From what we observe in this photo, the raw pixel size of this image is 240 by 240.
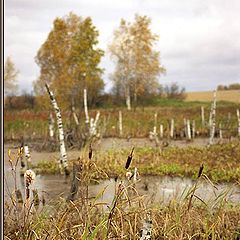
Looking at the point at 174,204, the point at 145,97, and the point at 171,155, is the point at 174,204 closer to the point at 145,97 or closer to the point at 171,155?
the point at 171,155

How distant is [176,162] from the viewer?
47.3ft

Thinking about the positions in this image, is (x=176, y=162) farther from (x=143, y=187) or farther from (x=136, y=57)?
(x=136, y=57)

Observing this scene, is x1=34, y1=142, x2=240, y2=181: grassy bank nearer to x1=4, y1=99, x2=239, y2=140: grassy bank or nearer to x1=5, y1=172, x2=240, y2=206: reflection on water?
x1=5, y1=172, x2=240, y2=206: reflection on water

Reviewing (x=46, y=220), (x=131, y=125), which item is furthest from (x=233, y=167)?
(x=131, y=125)

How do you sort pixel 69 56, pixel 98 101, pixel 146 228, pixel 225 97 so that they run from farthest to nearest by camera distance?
pixel 225 97 → pixel 98 101 → pixel 69 56 → pixel 146 228

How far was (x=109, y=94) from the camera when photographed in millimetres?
48562

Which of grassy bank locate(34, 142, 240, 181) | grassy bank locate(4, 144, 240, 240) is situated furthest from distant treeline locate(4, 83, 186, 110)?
grassy bank locate(4, 144, 240, 240)

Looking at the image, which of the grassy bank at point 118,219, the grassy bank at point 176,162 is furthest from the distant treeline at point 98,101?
the grassy bank at point 118,219

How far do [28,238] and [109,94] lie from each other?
44054 mm

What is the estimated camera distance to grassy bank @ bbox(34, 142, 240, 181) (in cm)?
1231

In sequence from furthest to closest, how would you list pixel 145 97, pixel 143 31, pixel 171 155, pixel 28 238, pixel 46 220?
pixel 145 97, pixel 143 31, pixel 171 155, pixel 46 220, pixel 28 238

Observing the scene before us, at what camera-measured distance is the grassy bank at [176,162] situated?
12.3 metres

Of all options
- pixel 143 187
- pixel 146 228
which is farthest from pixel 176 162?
pixel 146 228

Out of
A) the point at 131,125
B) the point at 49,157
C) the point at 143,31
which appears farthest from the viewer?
the point at 143,31
